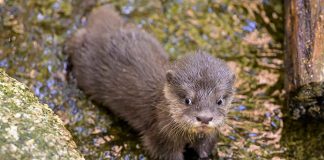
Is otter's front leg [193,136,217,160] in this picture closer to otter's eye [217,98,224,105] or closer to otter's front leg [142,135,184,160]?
otter's front leg [142,135,184,160]

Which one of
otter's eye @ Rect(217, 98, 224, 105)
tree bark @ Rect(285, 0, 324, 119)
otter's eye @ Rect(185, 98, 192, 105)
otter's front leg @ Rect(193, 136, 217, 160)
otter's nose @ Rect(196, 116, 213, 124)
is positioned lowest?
otter's front leg @ Rect(193, 136, 217, 160)

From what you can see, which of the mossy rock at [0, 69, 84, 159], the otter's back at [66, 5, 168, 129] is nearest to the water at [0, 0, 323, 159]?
the otter's back at [66, 5, 168, 129]

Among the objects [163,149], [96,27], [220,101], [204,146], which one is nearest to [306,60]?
[220,101]

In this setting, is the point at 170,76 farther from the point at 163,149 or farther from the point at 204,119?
the point at 163,149

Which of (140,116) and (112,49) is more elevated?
(112,49)

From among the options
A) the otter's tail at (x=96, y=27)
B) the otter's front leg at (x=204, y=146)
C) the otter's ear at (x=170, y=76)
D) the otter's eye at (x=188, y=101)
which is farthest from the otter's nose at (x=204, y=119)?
the otter's tail at (x=96, y=27)

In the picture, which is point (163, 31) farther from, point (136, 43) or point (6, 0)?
point (6, 0)

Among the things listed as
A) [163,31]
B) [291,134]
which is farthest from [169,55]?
[291,134]
